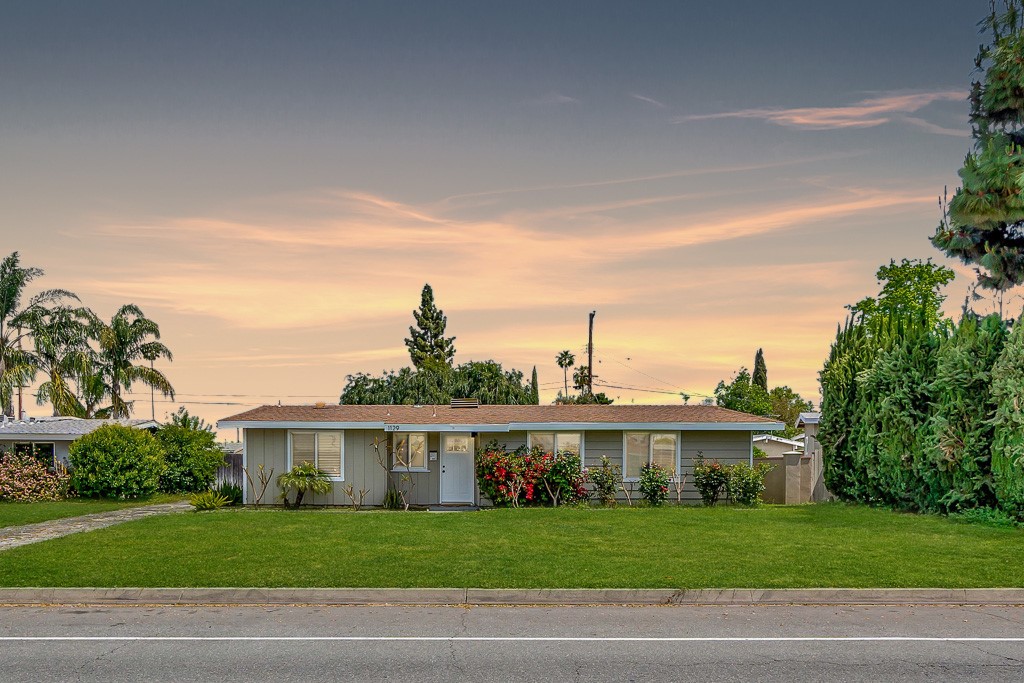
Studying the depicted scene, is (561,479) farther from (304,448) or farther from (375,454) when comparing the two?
(304,448)

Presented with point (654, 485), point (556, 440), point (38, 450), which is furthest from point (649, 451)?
point (38, 450)

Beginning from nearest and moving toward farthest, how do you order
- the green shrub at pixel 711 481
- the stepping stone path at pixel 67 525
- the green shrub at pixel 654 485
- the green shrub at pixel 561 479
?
the stepping stone path at pixel 67 525 < the green shrub at pixel 561 479 < the green shrub at pixel 654 485 < the green shrub at pixel 711 481

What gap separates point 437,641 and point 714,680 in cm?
317

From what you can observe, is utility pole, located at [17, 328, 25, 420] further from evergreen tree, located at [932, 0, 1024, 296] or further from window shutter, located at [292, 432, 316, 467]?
evergreen tree, located at [932, 0, 1024, 296]

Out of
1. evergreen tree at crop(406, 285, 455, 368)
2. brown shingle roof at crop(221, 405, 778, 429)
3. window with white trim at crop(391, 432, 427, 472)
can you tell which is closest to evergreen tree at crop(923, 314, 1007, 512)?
brown shingle roof at crop(221, 405, 778, 429)

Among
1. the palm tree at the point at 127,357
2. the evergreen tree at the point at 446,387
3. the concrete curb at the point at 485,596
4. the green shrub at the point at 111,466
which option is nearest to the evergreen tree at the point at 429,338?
the evergreen tree at the point at 446,387

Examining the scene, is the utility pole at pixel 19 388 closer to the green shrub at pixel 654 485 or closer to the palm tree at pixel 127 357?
the palm tree at pixel 127 357

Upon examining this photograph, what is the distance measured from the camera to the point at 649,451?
1152 inches

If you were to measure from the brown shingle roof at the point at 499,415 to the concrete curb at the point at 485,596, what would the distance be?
49.6ft

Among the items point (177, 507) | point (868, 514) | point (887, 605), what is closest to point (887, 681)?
point (887, 605)

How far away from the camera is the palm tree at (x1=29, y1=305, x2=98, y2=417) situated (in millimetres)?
45656

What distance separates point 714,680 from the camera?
29.2 ft

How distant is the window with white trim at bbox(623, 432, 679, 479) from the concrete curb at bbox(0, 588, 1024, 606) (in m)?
15.8

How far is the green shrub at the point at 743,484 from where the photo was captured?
92.5 feet
